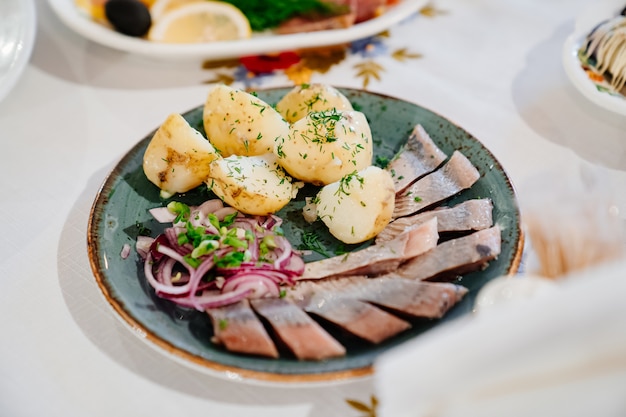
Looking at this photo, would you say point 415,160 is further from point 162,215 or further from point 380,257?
point 162,215

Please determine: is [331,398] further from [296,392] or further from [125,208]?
[125,208]

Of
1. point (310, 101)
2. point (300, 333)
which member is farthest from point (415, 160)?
point (300, 333)

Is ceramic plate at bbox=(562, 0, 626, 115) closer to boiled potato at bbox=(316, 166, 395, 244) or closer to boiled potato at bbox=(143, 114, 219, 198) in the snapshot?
boiled potato at bbox=(316, 166, 395, 244)

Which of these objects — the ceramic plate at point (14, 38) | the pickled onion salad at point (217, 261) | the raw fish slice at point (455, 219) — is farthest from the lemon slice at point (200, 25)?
the raw fish slice at point (455, 219)

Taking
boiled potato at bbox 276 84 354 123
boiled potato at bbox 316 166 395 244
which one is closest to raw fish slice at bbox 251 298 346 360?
boiled potato at bbox 316 166 395 244

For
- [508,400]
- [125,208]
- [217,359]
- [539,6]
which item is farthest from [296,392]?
[539,6]

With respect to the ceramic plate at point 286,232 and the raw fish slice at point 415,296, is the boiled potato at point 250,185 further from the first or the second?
the raw fish slice at point 415,296
